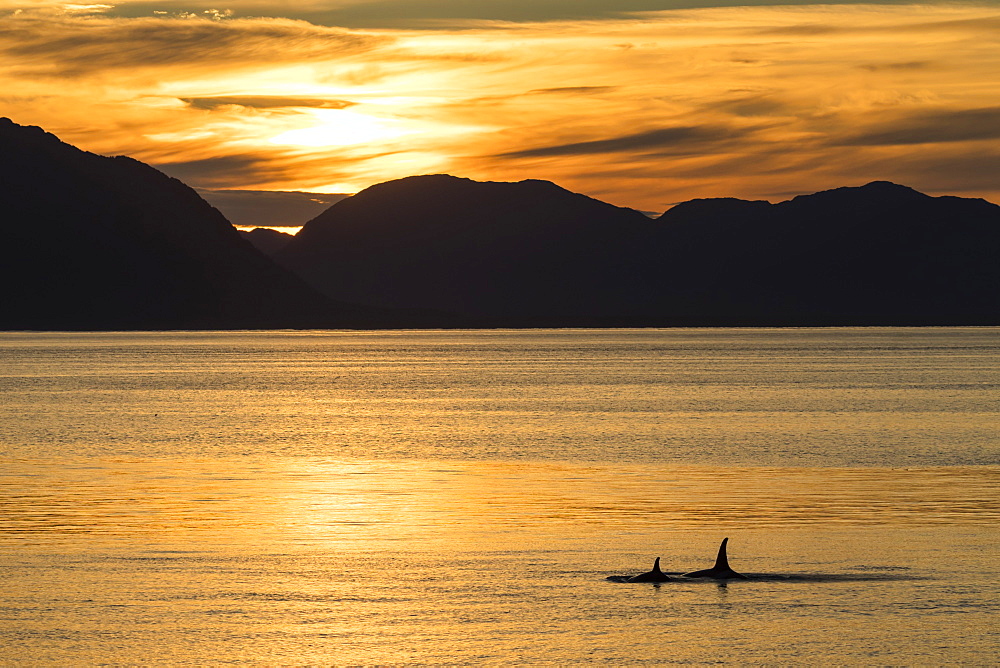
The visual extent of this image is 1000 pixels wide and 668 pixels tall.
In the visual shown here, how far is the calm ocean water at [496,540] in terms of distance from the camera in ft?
78.4

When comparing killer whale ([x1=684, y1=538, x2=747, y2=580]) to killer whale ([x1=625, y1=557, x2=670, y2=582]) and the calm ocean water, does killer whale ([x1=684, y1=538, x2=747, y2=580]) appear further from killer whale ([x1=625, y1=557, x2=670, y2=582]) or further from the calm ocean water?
killer whale ([x1=625, y1=557, x2=670, y2=582])

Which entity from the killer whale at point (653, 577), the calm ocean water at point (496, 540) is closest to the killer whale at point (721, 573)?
the calm ocean water at point (496, 540)

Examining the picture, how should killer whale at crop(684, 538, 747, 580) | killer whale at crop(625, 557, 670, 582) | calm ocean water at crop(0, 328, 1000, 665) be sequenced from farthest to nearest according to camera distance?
killer whale at crop(684, 538, 747, 580)
killer whale at crop(625, 557, 670, 582)
calm ocean water at crop(0, 328, 1000, 665)

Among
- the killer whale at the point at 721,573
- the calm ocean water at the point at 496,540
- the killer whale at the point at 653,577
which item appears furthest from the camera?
the killer whale at the point at 721,573

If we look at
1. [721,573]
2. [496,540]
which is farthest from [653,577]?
[496,540]

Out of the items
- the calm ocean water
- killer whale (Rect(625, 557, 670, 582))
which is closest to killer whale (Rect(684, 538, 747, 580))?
the calm ocean water

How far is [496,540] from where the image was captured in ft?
110

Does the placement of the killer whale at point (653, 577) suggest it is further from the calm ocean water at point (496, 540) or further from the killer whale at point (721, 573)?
the killer whale at point (721, 573)

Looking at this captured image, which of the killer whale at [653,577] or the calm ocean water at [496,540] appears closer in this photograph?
the calm ocean water at [496,540]

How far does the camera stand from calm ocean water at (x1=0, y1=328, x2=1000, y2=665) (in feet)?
78.4

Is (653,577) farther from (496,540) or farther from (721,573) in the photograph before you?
(496,540)

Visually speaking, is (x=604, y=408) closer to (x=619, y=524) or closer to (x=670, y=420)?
(x=670, y=420)

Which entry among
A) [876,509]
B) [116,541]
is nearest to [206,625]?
[116,541]

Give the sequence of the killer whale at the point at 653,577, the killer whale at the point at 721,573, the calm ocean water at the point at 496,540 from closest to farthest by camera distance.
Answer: the calm ocean water at the point at 496,540 < the killer whale at the point at 653,577 < the killer whale at the point at 721,573
